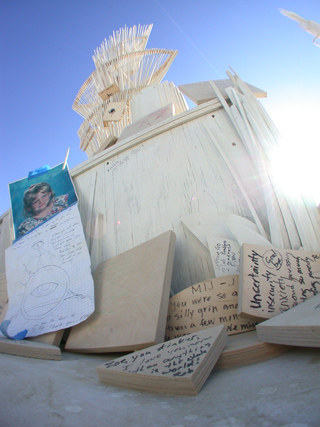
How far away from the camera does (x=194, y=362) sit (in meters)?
0.68

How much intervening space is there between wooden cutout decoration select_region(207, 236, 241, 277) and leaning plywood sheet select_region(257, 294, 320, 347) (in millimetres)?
509

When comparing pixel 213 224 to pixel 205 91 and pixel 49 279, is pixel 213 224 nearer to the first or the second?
pixel 49 279

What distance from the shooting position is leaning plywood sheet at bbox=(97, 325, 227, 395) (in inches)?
24.9

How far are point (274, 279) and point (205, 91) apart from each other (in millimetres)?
1834

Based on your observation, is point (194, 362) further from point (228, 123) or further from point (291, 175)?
point (228, 123)

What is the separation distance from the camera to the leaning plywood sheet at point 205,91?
7.31ft

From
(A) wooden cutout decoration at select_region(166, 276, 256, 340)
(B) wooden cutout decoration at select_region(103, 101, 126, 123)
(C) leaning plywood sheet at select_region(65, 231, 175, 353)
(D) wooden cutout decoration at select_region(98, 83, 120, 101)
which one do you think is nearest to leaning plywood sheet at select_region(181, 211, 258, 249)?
(C) leaning plywood sheet at select_region(65, 231, 175, 353)

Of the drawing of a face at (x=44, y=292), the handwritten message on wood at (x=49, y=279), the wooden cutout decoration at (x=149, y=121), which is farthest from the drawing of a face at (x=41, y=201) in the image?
the wooden cutout decoration at (x=149, y=121)

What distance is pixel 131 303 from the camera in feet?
4.30

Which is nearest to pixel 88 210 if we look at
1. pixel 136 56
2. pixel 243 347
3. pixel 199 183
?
pixel 199 183

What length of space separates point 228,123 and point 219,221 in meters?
0.84

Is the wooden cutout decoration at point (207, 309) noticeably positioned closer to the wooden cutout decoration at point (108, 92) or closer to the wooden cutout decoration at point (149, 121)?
the wooden cutout decoration at point (149, 121)

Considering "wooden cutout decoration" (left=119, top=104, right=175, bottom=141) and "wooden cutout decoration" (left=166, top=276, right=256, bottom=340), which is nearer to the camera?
"wooden cutout decoration" (left=166, top=276, right=256, bottom=340)

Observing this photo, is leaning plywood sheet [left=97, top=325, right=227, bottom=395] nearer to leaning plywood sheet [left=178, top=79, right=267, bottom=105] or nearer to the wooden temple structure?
the wooden temple structure
